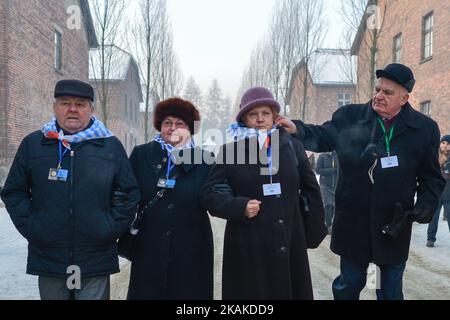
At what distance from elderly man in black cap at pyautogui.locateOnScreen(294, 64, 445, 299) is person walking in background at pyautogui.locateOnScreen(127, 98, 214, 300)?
0.92 meters

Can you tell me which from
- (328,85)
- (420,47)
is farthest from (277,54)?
(420,47)

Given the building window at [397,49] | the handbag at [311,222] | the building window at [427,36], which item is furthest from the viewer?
the building window at [397,49]

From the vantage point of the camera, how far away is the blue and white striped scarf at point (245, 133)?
270 cm

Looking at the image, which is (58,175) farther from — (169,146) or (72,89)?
(169,146)

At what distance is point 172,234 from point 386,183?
5.13ft

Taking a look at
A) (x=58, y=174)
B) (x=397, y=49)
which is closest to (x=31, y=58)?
(x=58, y=174)

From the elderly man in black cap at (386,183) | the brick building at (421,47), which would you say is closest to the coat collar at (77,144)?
the elderly man in black cap at (386,183)

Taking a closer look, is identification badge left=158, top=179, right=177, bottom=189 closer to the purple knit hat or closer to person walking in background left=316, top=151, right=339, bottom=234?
the purple knit hat

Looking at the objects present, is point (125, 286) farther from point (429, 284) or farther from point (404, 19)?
point (404, 19)

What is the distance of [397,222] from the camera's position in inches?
113

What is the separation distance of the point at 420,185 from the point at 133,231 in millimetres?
2104

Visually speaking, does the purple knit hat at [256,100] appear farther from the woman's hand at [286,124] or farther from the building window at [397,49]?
the building window at [397,49]

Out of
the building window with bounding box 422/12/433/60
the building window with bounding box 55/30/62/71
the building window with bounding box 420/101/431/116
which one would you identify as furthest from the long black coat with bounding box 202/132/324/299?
the building window with bounding box 55/30/62/71

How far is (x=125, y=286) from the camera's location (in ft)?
15.8
